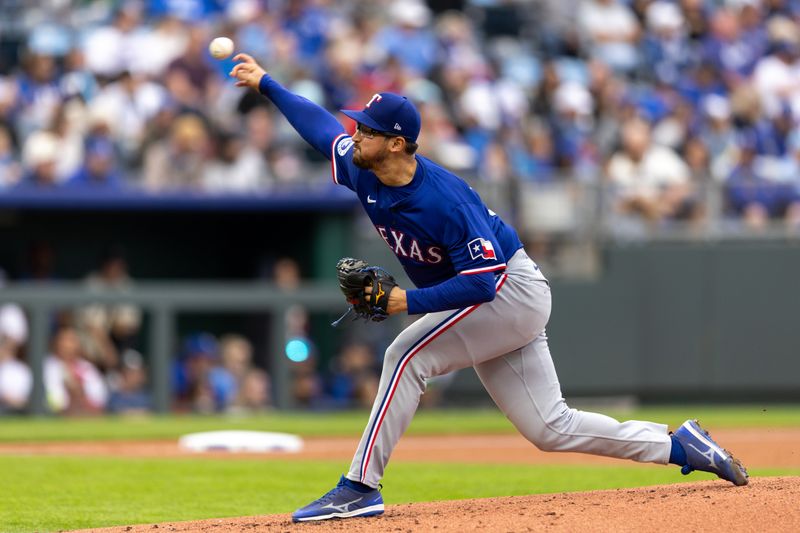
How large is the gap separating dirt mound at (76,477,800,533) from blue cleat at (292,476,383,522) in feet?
0.13

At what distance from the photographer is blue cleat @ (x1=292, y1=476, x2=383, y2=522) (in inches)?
215

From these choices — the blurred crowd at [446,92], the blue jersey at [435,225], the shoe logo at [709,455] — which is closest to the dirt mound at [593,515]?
the shoe logo at [709,455]

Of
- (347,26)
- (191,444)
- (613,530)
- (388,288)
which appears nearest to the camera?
(613,530)

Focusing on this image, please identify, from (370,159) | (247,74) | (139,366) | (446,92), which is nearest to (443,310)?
(370,159)

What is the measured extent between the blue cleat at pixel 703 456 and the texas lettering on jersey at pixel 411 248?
4.39 ft

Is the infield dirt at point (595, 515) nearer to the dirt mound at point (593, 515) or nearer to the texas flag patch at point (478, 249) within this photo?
the dirt mound at point (593, 515)

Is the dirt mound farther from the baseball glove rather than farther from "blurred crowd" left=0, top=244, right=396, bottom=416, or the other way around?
"blurred crowd" left=0, top=244, right=396, bottom=416

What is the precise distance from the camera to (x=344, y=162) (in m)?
5.76

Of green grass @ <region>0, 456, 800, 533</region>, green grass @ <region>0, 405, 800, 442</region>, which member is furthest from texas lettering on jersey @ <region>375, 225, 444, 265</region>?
green grass @ <region>0, 405, 800, 442</region>

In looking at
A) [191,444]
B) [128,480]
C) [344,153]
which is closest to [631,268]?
[191,444]

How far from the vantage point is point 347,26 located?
50.2 ft

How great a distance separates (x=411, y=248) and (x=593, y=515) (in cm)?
127

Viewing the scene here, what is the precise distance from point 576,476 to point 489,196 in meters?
5.89

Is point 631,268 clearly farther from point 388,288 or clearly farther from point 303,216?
point 388,288
